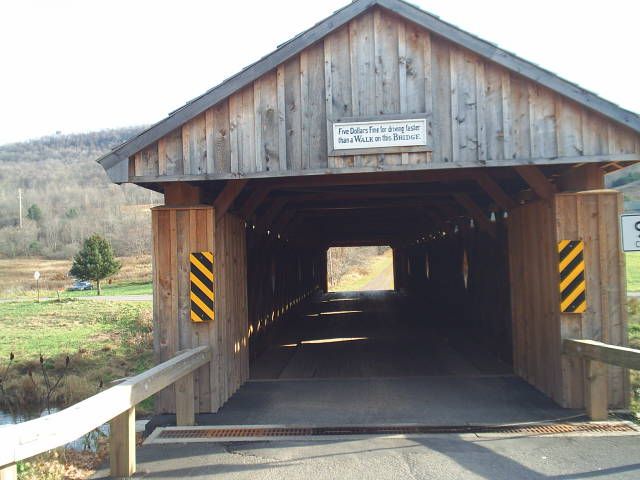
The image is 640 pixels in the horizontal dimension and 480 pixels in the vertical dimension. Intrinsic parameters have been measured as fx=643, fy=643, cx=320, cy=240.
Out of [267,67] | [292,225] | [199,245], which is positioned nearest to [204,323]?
[199,245]

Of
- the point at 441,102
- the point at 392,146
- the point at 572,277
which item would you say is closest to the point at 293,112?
the point at 392,146

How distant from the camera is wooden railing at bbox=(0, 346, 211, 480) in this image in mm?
3592

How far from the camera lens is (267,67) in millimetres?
6977

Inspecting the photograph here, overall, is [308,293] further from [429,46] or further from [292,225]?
[429,46]

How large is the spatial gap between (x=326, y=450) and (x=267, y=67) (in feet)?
13.1

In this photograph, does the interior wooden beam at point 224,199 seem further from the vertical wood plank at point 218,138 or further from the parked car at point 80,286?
the parked car at point 80,286

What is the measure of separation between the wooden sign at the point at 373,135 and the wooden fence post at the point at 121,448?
3429mm

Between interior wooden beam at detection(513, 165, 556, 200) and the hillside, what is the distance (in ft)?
259

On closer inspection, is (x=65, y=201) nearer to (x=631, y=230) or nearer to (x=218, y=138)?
(x=218, y=138)

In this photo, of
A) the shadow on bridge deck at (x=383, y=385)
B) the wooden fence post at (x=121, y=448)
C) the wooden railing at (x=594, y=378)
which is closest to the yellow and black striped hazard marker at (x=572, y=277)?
the wooden railing at (x=594, y=378)

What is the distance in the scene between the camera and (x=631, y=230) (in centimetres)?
639

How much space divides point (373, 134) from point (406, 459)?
335cm

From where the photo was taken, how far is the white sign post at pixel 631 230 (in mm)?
6367

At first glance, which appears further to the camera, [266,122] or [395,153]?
[266,122]
